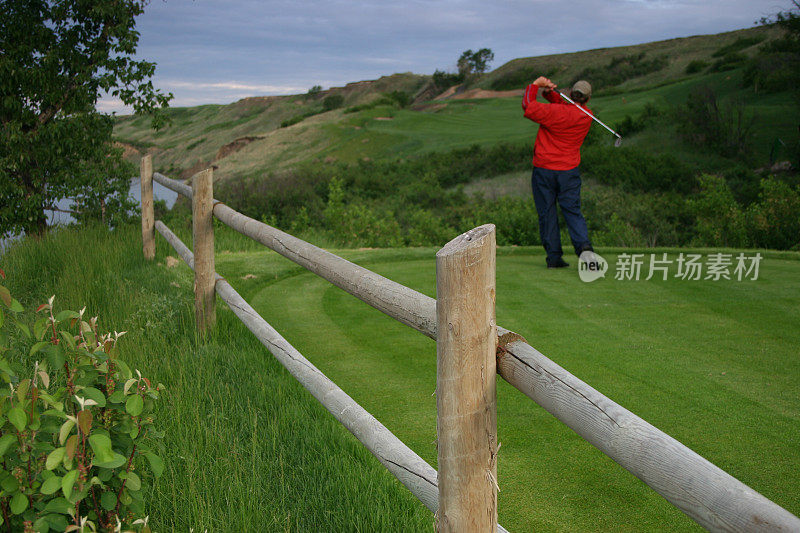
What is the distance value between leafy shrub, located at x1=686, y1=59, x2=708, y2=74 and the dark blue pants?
31083 mm

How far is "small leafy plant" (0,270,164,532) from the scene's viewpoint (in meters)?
1.40

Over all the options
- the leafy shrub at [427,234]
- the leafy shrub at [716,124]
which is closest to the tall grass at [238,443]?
the leafy shrub at [427,234]

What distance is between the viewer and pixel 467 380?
1518 millimetres

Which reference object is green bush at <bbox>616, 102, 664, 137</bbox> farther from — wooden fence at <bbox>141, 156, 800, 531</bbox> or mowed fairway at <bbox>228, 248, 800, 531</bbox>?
wooden fence at <bbox>141, 156, 800, 531</bbox>

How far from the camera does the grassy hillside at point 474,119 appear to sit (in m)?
25.8

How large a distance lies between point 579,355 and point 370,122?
34596 millimetres

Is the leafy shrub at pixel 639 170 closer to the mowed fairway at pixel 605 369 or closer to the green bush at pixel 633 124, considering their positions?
the green bush at pixel 633 124

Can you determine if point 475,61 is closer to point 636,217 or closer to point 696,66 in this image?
point 696,66

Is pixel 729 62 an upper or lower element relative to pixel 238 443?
upper

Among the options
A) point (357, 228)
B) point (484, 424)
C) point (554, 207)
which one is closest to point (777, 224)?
point (554, 207)

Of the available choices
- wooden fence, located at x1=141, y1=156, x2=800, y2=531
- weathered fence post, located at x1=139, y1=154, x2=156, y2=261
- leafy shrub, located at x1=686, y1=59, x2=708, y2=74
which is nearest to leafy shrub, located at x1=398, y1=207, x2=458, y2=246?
weathered fence post, located at x1=139, y1=154, x2=156, y2=261

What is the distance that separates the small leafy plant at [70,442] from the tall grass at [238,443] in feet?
1.85

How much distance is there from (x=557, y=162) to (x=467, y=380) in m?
5.70

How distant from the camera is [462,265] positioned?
144cm
